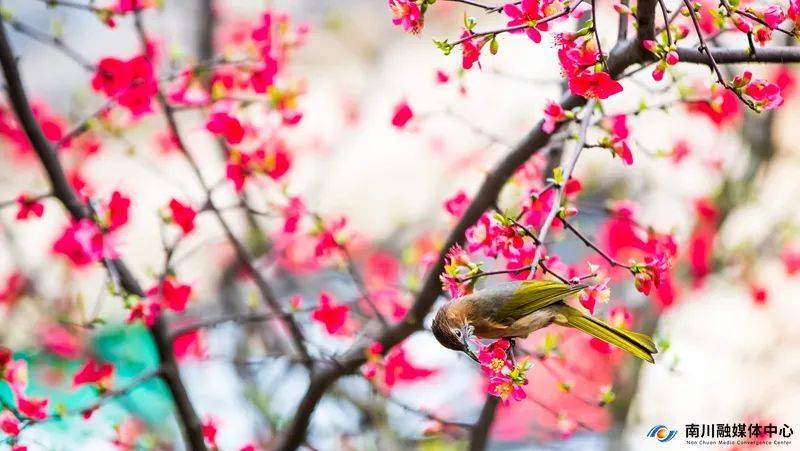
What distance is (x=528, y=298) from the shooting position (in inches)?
63.9

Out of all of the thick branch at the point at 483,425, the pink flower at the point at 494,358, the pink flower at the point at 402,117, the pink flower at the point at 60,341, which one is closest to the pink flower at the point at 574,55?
the pink flower at the point at 494,358

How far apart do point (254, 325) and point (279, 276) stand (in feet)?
1.88

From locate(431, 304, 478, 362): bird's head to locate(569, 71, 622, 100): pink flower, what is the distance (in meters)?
0.44

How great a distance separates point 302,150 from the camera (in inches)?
234

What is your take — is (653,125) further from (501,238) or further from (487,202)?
(501,238)

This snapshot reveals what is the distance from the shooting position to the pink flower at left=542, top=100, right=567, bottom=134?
1.70 meters

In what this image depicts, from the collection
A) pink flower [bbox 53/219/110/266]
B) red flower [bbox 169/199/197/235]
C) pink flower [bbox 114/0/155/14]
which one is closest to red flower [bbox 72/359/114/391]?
pink flower [bbox 53/219/110/266]

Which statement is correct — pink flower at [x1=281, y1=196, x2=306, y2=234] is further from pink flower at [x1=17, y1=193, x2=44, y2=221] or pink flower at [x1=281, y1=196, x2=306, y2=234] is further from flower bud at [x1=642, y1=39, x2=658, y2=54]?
flower bud at [x1=642, y1=39, x2=658, y2=54]


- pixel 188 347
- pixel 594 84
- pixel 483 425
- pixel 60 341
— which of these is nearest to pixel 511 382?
pixel 594 84

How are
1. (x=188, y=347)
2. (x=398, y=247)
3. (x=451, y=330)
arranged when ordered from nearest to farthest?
(x=451, y=330)
(x=188, y=347)
(x=398, y=247)

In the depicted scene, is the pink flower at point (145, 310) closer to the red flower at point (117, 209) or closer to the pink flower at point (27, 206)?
the red flower at point (117, 209)

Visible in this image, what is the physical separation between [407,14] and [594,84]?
340 mm

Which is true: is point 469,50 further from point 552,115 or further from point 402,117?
point 402,117

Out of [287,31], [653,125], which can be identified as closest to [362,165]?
[653,125]
